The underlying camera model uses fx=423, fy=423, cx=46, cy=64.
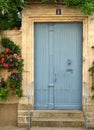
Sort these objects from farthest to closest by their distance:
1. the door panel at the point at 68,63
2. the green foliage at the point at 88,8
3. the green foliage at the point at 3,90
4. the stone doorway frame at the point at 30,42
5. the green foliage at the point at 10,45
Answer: the door panel at the point at 68,63 → the stone doorway frame at the point at 30,42 → the green foliage at the point at 10,45 → the green foliage at the point at 3,90 → the green foliage at the point at 88,8

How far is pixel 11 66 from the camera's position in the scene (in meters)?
12.2

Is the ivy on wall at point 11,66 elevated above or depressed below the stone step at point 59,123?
above

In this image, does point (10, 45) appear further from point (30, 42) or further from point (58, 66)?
point (58, 66)

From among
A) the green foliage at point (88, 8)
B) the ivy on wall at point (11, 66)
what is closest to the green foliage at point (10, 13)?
the ivy on wall at point (11, 66)

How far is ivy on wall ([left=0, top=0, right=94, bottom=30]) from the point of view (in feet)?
39.1

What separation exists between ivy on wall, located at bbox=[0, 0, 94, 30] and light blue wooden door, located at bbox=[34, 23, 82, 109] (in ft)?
2.19

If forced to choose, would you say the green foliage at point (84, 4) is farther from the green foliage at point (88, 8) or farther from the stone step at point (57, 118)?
the stone step at point (57, 118)

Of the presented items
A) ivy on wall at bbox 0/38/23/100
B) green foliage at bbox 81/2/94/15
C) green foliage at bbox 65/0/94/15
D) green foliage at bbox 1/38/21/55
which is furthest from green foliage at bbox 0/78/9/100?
green foliage at bbox 81/2/94/15

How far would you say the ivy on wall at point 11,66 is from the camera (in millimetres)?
12195

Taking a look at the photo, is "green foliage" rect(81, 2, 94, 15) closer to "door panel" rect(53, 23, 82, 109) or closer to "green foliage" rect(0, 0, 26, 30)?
"door panel" rect(53, 23, 82, 109)

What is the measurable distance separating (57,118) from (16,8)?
11.2 ft

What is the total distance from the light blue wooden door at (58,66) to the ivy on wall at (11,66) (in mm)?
629

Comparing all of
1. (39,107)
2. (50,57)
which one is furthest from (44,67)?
(39,107)

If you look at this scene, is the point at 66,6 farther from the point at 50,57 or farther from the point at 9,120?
the point at 9,120
